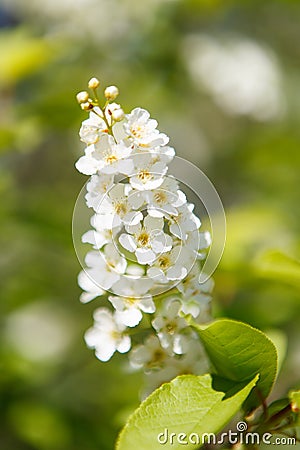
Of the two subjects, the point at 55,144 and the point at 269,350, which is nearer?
the point at 269,350

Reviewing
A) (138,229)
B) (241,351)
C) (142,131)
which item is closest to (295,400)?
(241,351)

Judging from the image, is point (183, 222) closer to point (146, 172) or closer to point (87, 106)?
point (146, 172)

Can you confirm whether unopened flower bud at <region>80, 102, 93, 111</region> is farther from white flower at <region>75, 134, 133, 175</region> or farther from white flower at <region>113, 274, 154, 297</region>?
white flower at <region>113, 274, 154, 297</region>

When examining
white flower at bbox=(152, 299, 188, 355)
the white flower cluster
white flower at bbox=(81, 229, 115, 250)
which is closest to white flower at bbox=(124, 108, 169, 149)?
the white flower cluster

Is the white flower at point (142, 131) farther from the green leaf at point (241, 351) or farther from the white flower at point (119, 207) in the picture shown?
the green leaf at point (241, 351)

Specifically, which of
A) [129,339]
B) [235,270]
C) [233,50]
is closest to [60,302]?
[235,270]

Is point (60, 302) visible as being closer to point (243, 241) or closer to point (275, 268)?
point (243, 241)
